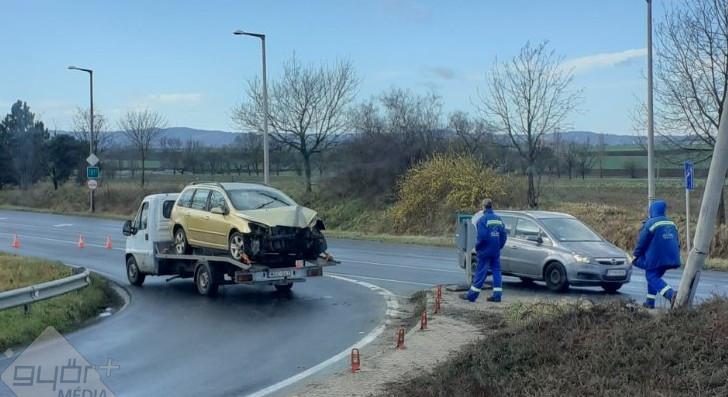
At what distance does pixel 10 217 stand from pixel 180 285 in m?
33.2

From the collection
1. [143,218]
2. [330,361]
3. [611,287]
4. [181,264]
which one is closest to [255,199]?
[181,264]

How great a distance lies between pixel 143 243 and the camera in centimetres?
1747

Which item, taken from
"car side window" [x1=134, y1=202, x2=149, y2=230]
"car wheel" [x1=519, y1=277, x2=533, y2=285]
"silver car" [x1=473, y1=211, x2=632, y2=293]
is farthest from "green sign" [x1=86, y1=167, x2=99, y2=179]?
"car wheel" [x1=519, y1=277, x2=533, y2=285]

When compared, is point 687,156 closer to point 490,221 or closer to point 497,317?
point 490,221

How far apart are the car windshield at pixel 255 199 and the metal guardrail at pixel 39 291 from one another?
3100 mm

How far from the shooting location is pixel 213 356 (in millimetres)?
10102

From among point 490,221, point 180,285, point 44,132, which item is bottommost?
point 180,285

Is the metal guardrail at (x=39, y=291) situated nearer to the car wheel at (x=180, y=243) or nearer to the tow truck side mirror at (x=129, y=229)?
the car wheel at (x=180, y=243)

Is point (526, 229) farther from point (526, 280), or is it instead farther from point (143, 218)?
point (143, 218)

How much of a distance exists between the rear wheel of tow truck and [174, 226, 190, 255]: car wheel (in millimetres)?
784

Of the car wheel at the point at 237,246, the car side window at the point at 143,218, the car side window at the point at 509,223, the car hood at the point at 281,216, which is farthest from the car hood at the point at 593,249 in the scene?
the car side window at the point at 143,218

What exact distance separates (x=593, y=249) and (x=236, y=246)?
6729 mm

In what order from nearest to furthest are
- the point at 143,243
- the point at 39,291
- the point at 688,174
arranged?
the point at 39,291 → the point at 143,243 → the point at 688,174

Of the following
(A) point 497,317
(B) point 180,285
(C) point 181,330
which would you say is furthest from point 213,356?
(B) point 180,285
